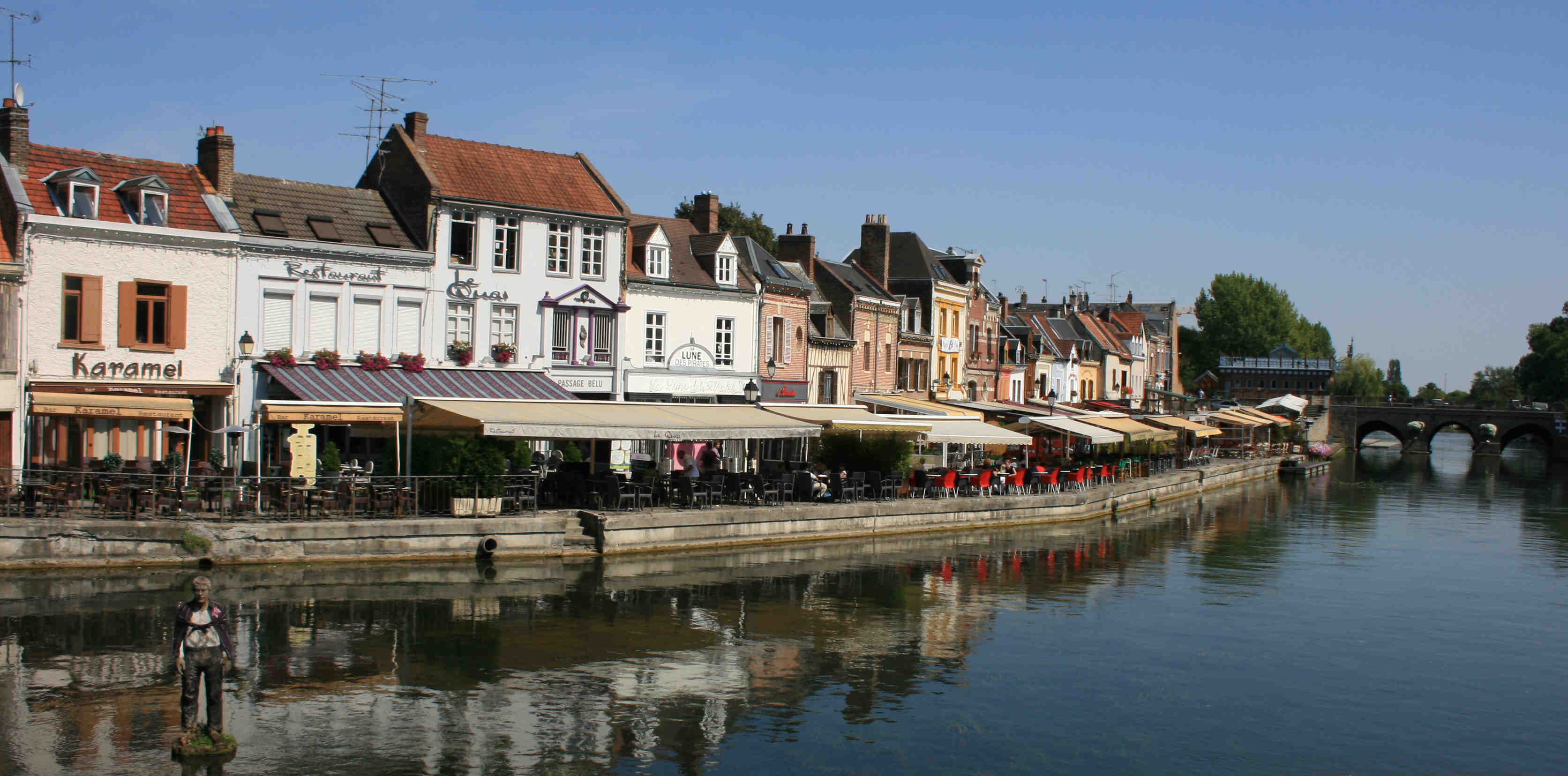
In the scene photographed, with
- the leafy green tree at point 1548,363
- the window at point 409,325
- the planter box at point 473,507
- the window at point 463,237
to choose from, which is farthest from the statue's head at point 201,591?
the leafy green tree at point 1548,363

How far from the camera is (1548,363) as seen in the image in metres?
112

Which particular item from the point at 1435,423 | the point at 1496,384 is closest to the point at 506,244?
the point at 1435,423

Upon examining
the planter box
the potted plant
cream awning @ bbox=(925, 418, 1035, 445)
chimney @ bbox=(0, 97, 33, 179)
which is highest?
chimney @ bbox=(0, 97, 33, 179)

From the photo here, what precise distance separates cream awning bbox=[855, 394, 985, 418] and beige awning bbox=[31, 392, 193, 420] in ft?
76.6

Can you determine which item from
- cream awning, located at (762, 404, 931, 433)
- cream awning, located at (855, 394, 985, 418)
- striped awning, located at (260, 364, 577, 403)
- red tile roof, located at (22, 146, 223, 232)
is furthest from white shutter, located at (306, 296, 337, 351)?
cream awning, located at (855, 394, 985, 418)

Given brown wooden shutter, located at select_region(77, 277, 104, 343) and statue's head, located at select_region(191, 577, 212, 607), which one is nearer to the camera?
statue's head, located at select_region(191, 577, 212, 607)

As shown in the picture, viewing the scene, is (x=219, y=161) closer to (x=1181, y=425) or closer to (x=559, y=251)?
(x=559, y=251)

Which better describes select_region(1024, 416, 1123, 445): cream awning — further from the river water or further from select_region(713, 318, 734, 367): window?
the river water

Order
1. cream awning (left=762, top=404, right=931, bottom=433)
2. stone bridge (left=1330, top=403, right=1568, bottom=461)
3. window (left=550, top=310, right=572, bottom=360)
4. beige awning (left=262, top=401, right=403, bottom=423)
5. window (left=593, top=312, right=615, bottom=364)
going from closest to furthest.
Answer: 1. beige awning (left=262, top=401, right=403, bottom=423)
2. cream awning (left=762, top=404, right=931, bottom=433)
3. window (left=550, top=310, right=572, bottom=360)
4. window (left=593, top=312, right=615, bottom=364)
5. stone bridge (left=1330, top=403, right=1568, bottom=461)

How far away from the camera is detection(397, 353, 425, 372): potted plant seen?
31.0 meters

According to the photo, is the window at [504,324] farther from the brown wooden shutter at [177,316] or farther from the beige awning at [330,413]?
the brown wooden shutter at [177,316]

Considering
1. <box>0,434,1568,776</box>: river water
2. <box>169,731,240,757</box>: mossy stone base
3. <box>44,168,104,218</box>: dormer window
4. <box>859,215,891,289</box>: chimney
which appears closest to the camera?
<box>169,731,240,757</box>: mossy stone base

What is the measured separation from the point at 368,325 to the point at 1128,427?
87.0 ft

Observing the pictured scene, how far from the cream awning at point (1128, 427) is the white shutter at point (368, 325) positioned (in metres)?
23.8
